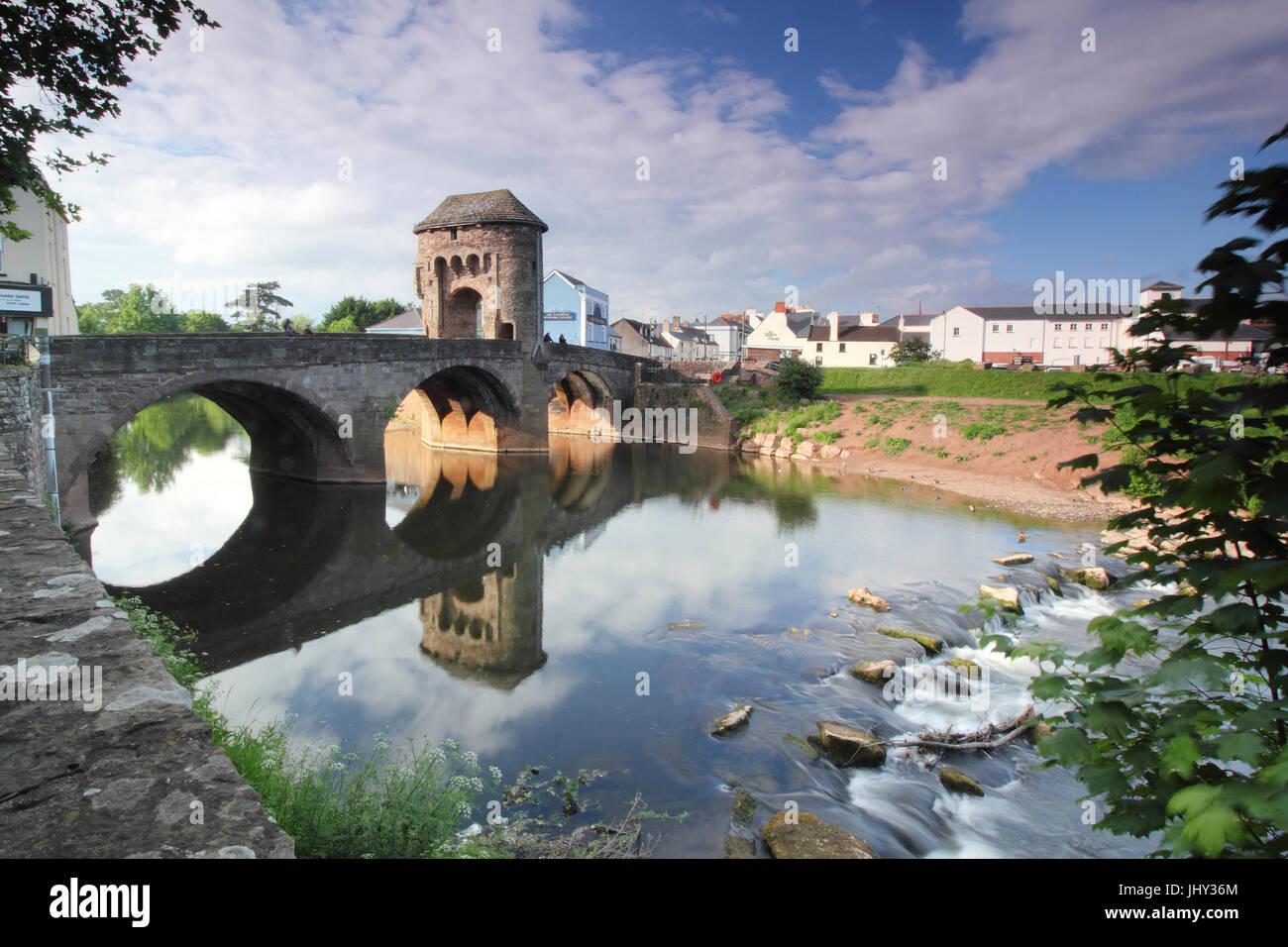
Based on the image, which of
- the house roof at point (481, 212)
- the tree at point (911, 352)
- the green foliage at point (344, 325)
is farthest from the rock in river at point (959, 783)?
the green foliage at point (344, 325)

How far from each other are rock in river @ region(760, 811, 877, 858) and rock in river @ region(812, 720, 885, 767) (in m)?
1.46

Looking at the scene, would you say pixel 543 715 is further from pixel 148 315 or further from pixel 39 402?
pixel 148 315

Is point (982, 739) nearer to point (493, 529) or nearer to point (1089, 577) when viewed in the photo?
point (1089, 577)

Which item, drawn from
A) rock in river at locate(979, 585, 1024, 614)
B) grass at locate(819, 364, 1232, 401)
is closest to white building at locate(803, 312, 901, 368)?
grass at locate(819, 364, 1232, 401)

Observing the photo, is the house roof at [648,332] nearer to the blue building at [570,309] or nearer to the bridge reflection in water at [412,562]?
the blue building at [570,309]

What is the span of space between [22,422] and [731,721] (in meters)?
11.4

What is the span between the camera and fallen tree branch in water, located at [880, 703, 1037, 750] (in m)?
7.94

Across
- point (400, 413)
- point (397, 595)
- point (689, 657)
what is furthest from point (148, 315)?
point (689, 657)

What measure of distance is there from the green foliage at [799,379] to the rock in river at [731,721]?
31714mm

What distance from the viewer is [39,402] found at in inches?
558

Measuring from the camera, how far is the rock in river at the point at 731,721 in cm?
836

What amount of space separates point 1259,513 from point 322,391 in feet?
74.3

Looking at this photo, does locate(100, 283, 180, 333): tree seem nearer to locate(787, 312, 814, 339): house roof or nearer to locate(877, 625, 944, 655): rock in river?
locate(787, 312, 814, 339): house roof
